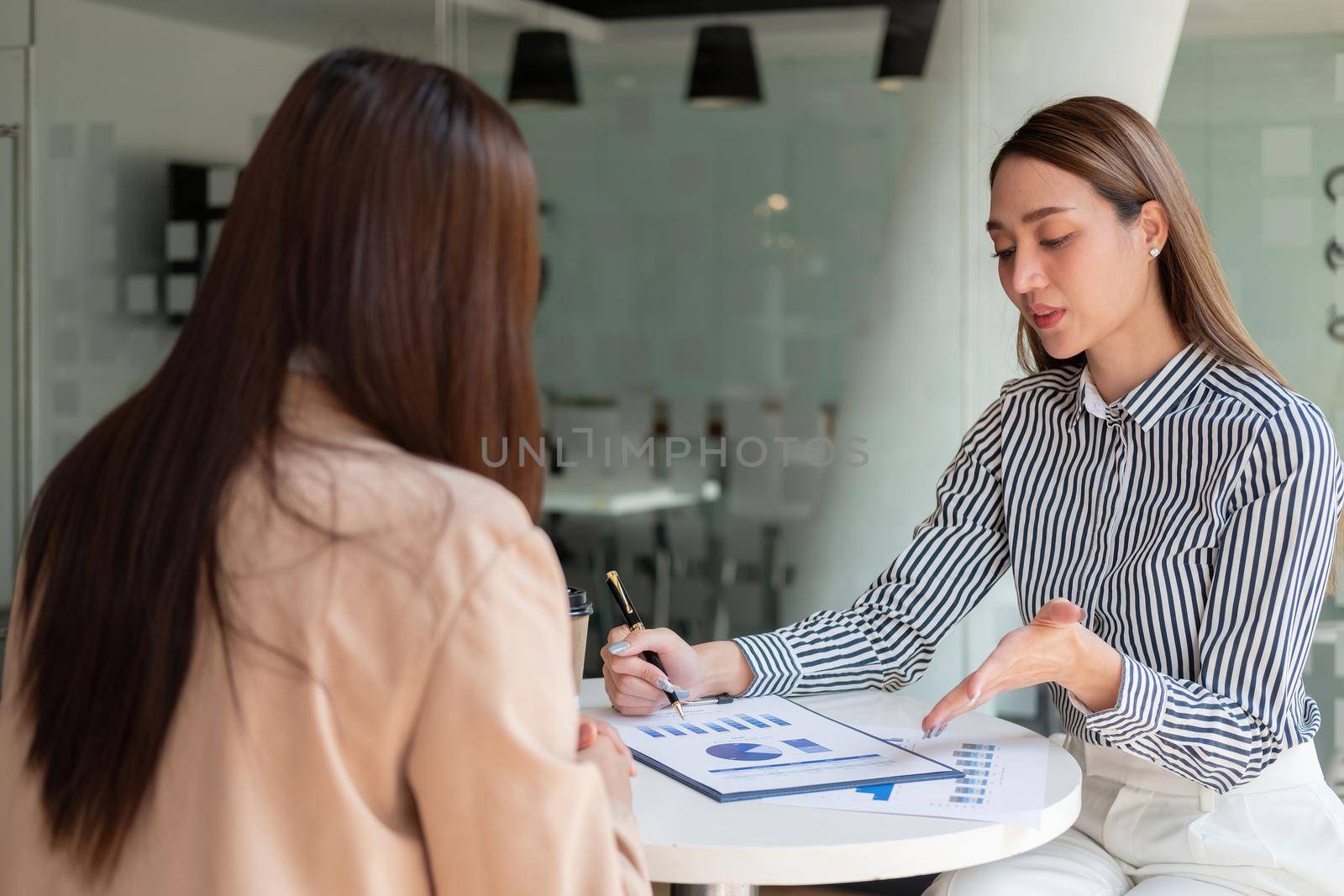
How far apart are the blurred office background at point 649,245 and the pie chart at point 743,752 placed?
189 cm

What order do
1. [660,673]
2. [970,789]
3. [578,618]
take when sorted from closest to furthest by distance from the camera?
[970,789], [578,618], [660,673]

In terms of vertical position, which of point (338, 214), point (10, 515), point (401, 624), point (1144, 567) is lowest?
point (10, 515)

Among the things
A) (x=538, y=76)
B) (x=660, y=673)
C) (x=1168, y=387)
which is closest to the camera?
(x=660, y=673)

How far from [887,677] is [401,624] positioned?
43.6 inches

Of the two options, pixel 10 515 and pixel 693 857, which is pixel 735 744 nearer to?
pixel 693 857

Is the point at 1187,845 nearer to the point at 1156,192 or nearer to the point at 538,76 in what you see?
the point at 1156,192

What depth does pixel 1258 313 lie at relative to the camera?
281 cm

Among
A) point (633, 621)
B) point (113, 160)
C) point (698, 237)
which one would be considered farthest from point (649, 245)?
point (633, 621)

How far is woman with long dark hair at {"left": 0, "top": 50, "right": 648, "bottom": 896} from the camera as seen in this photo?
0.78 m

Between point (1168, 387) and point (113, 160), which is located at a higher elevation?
point (113, 160)

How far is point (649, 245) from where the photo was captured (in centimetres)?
401

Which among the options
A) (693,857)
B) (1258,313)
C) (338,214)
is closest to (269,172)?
(338,214)

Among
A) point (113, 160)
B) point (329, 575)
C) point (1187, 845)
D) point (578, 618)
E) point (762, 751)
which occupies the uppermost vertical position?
point (113, 160)

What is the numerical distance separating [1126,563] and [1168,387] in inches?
9.0
